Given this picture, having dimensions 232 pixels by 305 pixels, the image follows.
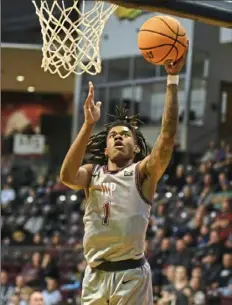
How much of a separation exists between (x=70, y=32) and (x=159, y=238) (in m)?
7.31

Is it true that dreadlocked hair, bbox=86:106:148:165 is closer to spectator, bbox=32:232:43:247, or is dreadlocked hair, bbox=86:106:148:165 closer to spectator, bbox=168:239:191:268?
spectator, bbox=168:239:191:268

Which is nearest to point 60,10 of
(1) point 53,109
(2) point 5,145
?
(2) point 5,145

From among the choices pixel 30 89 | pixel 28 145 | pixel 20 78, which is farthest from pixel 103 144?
pixel 30 89

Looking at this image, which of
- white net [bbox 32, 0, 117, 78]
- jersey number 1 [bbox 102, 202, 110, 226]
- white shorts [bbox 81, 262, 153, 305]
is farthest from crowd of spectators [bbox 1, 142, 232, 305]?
jersey number 1 [bbox 102, 202, 110, 226]

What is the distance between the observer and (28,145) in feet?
66.6

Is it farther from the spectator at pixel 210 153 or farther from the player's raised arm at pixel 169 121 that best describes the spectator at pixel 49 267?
the player's raised arm at pixel 169 121

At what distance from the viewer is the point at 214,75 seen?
17688 mm

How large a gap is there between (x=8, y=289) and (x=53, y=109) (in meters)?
11.4

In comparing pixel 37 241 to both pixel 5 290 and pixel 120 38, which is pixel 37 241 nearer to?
pixel 5 290

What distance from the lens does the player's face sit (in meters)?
4.55

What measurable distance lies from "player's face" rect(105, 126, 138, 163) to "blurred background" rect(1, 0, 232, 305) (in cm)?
469

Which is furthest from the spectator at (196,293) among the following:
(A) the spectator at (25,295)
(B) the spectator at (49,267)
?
(B) the spectator at (49,267)

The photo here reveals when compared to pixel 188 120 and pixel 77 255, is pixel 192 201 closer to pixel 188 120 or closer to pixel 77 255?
pixel 77 255

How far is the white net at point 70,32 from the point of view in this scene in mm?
5535
